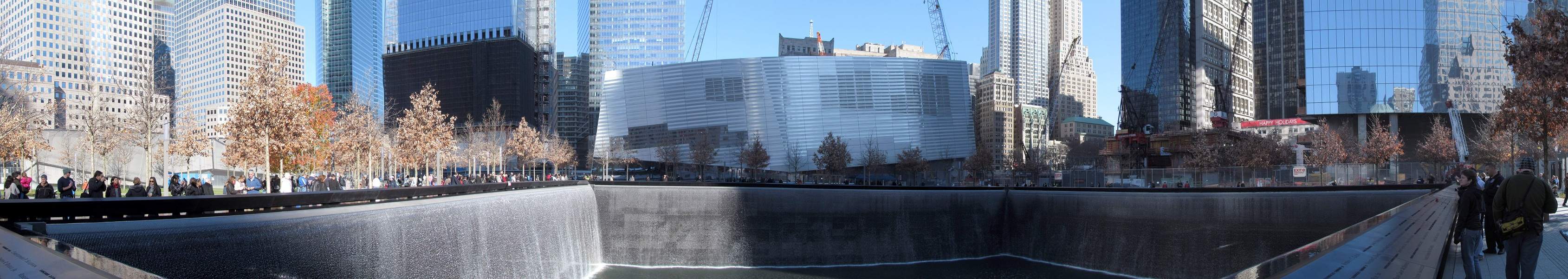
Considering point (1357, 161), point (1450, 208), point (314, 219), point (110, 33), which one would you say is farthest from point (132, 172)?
point (1357, 161)

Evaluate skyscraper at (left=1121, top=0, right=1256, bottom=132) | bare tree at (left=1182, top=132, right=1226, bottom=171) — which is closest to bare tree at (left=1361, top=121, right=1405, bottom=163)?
bare tree at (left=1182, top=132, right=1226, bottom=171)

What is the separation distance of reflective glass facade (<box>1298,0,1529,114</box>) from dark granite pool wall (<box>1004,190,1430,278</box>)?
66.6 metres

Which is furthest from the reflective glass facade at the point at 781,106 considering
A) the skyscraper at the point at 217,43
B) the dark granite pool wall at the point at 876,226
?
the dark granite pool wall at the point at 876,226

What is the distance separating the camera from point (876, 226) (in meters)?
32.9

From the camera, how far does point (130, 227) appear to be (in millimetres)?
9320

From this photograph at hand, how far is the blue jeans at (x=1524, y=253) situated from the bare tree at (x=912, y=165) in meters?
90.2

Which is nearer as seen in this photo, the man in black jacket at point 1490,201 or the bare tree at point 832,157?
the man in black jacket at point 1490,201

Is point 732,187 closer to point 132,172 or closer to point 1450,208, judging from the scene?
point 1450,208

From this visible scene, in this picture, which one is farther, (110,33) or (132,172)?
(110,33)

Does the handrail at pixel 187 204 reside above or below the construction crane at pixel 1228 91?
below

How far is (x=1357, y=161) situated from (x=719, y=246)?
204ft

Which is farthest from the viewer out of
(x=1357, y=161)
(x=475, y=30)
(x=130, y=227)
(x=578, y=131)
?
(x=578, y=131)

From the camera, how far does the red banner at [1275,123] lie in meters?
111

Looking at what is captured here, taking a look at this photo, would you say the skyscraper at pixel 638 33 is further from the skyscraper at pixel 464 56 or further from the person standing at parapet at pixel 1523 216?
the person standing at parapet at pixel 1523 216
